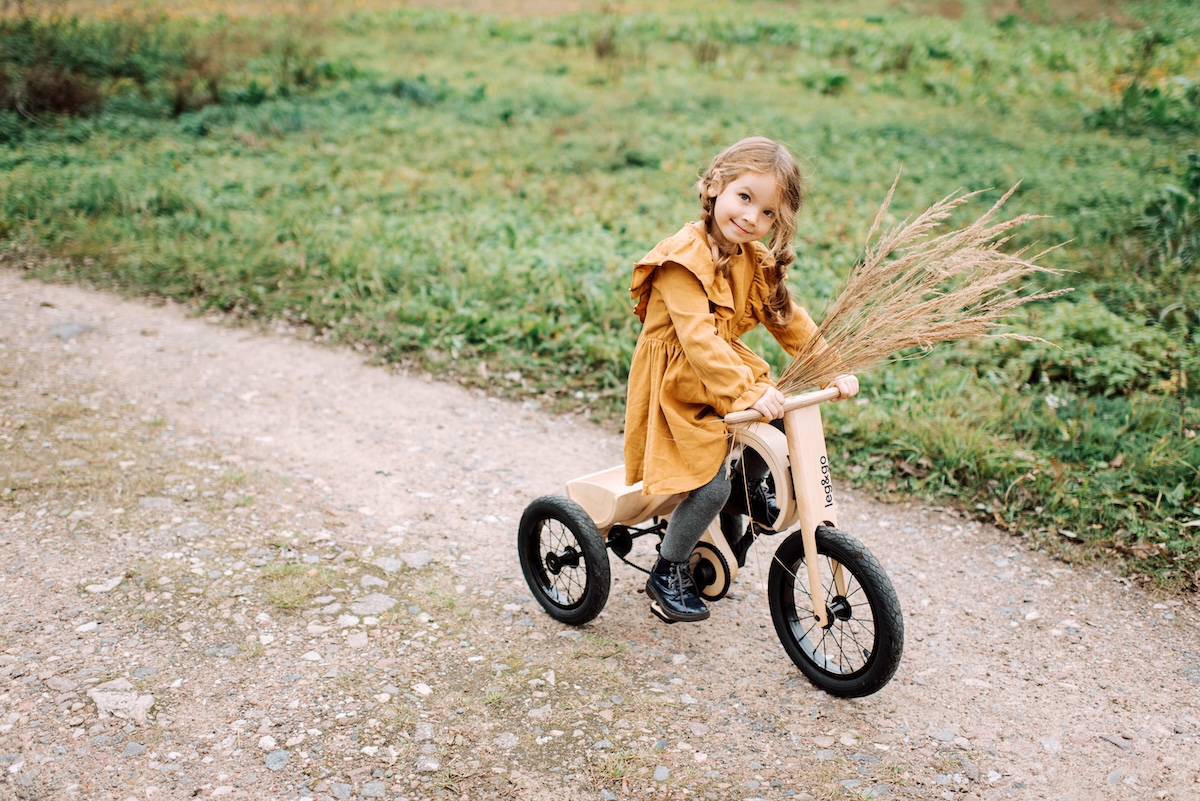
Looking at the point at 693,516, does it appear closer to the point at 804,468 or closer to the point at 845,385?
the point at 804,468

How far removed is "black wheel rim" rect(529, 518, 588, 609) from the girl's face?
1371 millimetres

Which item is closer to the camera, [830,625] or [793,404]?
[793,404]

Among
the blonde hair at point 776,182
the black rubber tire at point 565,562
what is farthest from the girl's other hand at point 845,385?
the black rubber tire at point 565,562

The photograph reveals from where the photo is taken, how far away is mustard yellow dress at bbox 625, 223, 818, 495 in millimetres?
2904

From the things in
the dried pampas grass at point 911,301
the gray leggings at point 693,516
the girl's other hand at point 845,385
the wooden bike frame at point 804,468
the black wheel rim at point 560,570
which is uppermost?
the dried pampas grass at point 911,301

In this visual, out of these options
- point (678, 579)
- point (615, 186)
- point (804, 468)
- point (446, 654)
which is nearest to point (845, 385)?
point (804, 468)

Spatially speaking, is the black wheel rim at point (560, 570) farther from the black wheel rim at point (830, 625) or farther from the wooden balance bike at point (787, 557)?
the black wheel rim at point (830, 625)

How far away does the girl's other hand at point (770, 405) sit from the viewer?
110 inches

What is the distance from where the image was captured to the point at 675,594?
11.0ft

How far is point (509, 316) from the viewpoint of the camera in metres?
6.31

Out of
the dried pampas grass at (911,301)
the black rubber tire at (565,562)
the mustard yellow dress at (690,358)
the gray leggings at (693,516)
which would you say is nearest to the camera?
the dried pampas grass at (911,301)

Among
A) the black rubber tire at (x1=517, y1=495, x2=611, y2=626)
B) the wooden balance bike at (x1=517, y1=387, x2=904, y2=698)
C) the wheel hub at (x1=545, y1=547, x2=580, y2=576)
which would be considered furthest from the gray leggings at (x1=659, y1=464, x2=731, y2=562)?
the wheel hub at (x1=545, y1=547, x2=580, y2=576)

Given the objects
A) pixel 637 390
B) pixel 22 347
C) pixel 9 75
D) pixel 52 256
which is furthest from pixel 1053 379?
pixel 9 75

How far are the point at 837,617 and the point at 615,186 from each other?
22.8ft
